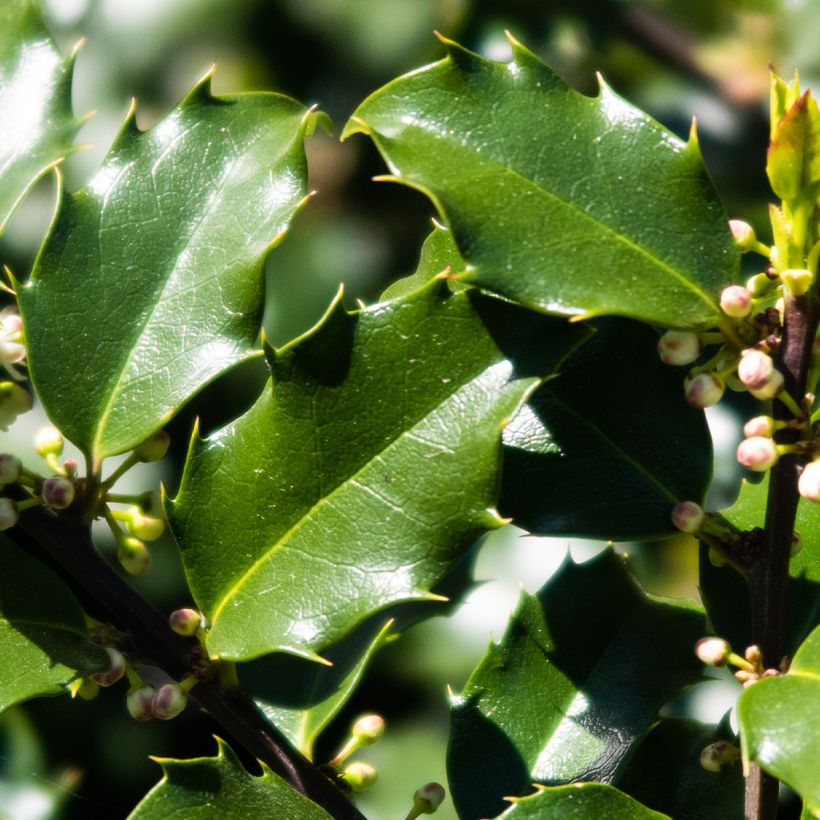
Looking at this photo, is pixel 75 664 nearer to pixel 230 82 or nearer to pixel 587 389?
pixel 587 389

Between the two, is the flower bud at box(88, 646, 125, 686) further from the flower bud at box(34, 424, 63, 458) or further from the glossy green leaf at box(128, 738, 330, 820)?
the flower bud at box(34, 424, 63, 458)

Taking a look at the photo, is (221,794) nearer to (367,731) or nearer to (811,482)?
(367,731)

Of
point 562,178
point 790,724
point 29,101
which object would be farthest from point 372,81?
point 790,724

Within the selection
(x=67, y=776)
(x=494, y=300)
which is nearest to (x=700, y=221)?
(x=494, y=300)

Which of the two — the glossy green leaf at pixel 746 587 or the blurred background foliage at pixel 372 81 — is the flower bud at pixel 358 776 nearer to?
the glossy green leaf at pixel 746 587

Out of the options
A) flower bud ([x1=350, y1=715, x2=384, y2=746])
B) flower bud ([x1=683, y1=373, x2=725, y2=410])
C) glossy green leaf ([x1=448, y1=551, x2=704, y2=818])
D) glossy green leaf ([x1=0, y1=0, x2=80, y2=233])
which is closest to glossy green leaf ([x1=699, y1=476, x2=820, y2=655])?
glossy green leaf ([x1=448, y1=551, x2=704, y2=818])

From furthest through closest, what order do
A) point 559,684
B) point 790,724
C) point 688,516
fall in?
point 559,684 < point 688,516 < point 790,724

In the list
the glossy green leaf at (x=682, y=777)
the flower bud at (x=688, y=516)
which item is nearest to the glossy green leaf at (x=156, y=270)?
the flower bud at (x=688, y=516)
